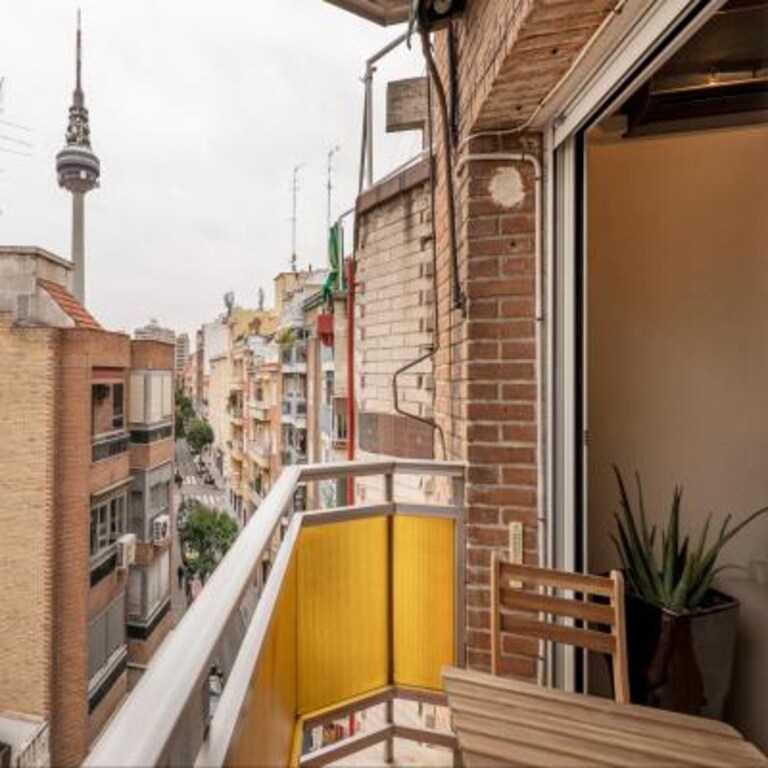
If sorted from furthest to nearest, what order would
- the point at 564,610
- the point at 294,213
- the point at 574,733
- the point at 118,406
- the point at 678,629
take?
the point at 294,213 → the point at 118,406 → the point at 678,629 → the point at 564,610 → the point at 574,733

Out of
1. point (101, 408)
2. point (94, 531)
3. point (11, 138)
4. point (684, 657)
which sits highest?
point (11, 138)

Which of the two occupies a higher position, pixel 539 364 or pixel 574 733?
pixel 539 364

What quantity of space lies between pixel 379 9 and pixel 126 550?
25.0 ft

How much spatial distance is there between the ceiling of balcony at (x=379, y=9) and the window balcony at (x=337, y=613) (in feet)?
5.72

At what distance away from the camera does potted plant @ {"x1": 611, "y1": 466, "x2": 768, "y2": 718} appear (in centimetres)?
161

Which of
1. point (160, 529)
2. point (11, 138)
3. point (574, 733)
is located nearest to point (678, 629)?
point (574, 733)

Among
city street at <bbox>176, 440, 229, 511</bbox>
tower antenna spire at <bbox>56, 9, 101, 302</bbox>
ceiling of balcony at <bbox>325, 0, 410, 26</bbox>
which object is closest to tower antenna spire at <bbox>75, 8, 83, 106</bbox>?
tower antenna spire at <bbox>56, 9, 101, 302</bbox>

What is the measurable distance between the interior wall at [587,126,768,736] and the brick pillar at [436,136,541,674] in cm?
59

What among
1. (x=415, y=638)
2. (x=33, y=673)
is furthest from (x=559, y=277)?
(x=33, y=673)

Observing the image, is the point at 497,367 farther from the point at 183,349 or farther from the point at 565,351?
the point at 183,349

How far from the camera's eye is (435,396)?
94.5 inches

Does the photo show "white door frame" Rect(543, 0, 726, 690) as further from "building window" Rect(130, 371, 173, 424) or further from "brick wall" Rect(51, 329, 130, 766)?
"building window" Rect(130, 371, 173, 424)

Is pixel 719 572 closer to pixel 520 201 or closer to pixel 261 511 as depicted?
pixel 520 201

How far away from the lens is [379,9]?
215 cm
